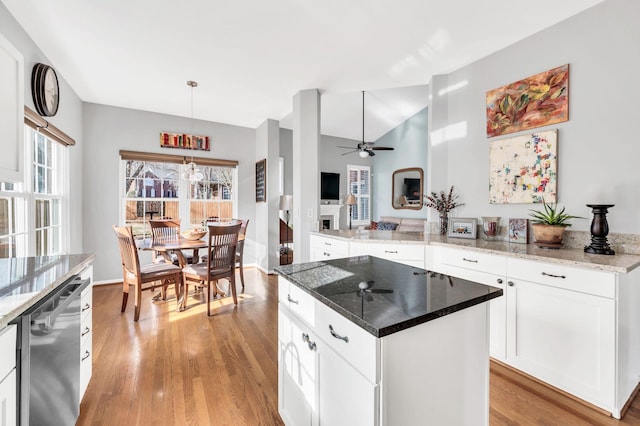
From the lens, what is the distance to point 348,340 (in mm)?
954

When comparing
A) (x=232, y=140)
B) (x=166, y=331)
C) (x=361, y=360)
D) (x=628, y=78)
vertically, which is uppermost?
(x=232, y=140)

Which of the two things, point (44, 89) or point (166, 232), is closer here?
point (44, 89)

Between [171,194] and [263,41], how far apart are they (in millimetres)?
3133

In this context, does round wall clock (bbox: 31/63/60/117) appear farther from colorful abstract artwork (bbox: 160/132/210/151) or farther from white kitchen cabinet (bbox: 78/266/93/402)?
white kitchen cabinet (bbox: 78/266/93/402)

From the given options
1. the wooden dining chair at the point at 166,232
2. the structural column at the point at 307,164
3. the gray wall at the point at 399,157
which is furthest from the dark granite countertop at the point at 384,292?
the gray wall at the point at 399,157

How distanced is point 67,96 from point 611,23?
5330 mm

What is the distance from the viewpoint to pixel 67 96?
3393 mm

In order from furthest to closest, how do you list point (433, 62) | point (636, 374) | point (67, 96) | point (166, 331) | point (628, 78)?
point (67, 96) → point (433, 62) → point (166, 331) → point (628, 78) → point (636, 374)

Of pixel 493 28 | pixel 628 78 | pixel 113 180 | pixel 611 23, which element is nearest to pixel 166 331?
pixel 113 180

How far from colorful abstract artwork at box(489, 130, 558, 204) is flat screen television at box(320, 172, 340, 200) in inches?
156

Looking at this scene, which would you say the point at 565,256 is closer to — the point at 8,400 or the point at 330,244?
the point at 330,244

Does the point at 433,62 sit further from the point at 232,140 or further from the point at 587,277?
the point at 232,140

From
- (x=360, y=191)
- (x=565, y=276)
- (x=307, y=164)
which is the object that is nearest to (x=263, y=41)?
(x=307, y=164)

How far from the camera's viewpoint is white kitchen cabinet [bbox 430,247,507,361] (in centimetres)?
201
